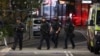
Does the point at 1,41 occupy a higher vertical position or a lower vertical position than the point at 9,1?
lower

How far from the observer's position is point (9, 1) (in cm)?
3434

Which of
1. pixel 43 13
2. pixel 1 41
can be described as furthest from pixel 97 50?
pixel 43 13

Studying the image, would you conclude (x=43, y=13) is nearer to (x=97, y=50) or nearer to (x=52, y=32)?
(x=52, y=32)

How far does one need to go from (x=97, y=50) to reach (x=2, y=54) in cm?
494

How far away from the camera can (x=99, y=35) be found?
22.4 m

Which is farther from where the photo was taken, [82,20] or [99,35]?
[82,20]

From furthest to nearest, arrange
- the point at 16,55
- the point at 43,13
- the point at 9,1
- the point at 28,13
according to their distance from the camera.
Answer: the point at 43,13, the point at 28,13, the point at 9,1, the point at 16,55

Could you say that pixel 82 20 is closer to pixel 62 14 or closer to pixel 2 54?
pixel 62 14

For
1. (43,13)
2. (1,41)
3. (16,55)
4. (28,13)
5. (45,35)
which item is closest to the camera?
(16,55)

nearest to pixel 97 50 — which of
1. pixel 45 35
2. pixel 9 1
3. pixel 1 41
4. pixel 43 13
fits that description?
pixel 45 35

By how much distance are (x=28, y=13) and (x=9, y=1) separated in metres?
2.86

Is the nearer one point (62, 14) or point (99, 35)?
point (99, 35)

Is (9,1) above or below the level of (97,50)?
above

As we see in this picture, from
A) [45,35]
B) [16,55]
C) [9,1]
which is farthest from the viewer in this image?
[9,1]
